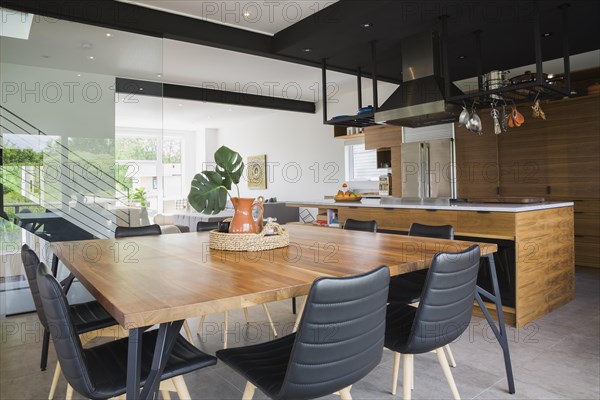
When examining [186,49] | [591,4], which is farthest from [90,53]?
[591,4]

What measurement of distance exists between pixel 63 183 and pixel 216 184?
2141 millimetres

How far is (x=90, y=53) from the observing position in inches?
141

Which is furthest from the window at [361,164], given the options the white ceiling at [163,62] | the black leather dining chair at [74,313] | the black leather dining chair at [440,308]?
the black leather dining chair at [74,313]

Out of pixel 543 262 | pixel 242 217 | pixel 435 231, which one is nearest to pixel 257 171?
pixel 543 262

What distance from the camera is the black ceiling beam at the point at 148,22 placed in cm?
331

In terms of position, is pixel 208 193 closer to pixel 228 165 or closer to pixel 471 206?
pixel 228 165

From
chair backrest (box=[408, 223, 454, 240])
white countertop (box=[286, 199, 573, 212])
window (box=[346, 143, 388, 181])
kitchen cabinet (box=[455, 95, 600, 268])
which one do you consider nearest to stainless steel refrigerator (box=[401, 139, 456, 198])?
kitchen cabinet (box=[455, 95, 600, 268])

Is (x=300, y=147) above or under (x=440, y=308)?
above

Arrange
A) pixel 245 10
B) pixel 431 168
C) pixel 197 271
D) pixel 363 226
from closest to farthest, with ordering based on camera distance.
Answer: pixel 197 271, pixel 363 226, pixel 245 10, pixel 431 168

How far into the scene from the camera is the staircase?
3.40m

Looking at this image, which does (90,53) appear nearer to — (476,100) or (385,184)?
(476,100)

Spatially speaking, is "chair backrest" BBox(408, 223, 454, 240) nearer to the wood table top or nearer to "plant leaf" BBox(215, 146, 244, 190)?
the wood table top

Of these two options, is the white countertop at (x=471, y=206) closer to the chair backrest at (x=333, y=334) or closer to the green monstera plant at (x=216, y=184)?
the green monstera plant at (x=216, y=184)

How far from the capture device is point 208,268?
5.35ft
